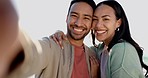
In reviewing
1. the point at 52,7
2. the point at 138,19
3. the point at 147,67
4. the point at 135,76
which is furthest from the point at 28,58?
the point at 138,19

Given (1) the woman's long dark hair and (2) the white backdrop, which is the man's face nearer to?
(1) the woman's long dark hair

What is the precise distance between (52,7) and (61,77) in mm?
6379

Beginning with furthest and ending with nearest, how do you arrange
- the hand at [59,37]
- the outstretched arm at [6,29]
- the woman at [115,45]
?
the hand at [59,37]
the woman at [115,45]
the outstretched arm at [6,29]

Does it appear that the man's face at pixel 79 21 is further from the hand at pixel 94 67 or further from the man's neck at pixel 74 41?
the hand at pixel 94 67

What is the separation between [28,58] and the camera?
187 millimetres

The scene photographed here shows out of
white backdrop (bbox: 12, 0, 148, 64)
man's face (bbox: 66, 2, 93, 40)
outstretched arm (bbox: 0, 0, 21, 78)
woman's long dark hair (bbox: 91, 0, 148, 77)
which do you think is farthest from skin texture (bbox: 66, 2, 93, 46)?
white backdrop (bbox: 12, 0, 148, 64)

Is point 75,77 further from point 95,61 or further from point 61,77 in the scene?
point 95,61

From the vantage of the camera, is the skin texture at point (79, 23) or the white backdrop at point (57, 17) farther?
the white backdrop at point (57, 17)

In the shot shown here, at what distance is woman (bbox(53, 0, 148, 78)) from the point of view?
4.32 ft

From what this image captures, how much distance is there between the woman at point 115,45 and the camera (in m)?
1.32

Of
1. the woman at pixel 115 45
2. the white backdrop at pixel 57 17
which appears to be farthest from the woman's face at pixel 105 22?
the white backdrop at pixel 57 17

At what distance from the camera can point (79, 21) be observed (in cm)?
163

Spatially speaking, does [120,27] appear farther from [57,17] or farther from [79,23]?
[57,17]

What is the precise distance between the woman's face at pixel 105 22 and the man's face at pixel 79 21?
5cm
